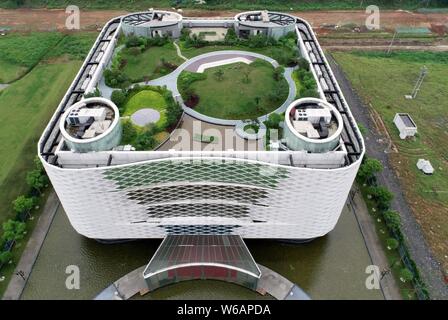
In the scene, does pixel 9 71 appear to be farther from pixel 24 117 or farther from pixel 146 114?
pixel 146 114

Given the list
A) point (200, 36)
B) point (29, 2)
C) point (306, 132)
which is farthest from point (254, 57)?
point (29, 2)

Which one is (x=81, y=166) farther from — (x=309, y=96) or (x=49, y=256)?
(x=309, y=96)

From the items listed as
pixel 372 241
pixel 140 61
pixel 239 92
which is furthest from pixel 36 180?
pixel 372 241

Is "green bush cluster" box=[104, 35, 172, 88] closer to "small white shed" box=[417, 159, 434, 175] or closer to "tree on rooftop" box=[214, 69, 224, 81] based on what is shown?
"tree on rooftop" box=[214, 69, 224, 81]

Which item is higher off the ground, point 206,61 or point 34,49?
point 206,61

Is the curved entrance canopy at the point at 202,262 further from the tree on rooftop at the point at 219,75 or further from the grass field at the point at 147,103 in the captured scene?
the tree on rooftop at the point at 219,75

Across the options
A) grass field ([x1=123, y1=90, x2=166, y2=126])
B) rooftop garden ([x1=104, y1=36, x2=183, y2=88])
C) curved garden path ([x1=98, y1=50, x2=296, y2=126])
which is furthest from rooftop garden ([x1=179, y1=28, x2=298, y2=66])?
grass field ([x1=123, y1=90, x2=166, y2=126])

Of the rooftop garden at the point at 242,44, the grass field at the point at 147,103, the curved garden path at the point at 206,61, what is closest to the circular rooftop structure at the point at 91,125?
the grass field at the point at 147,103
